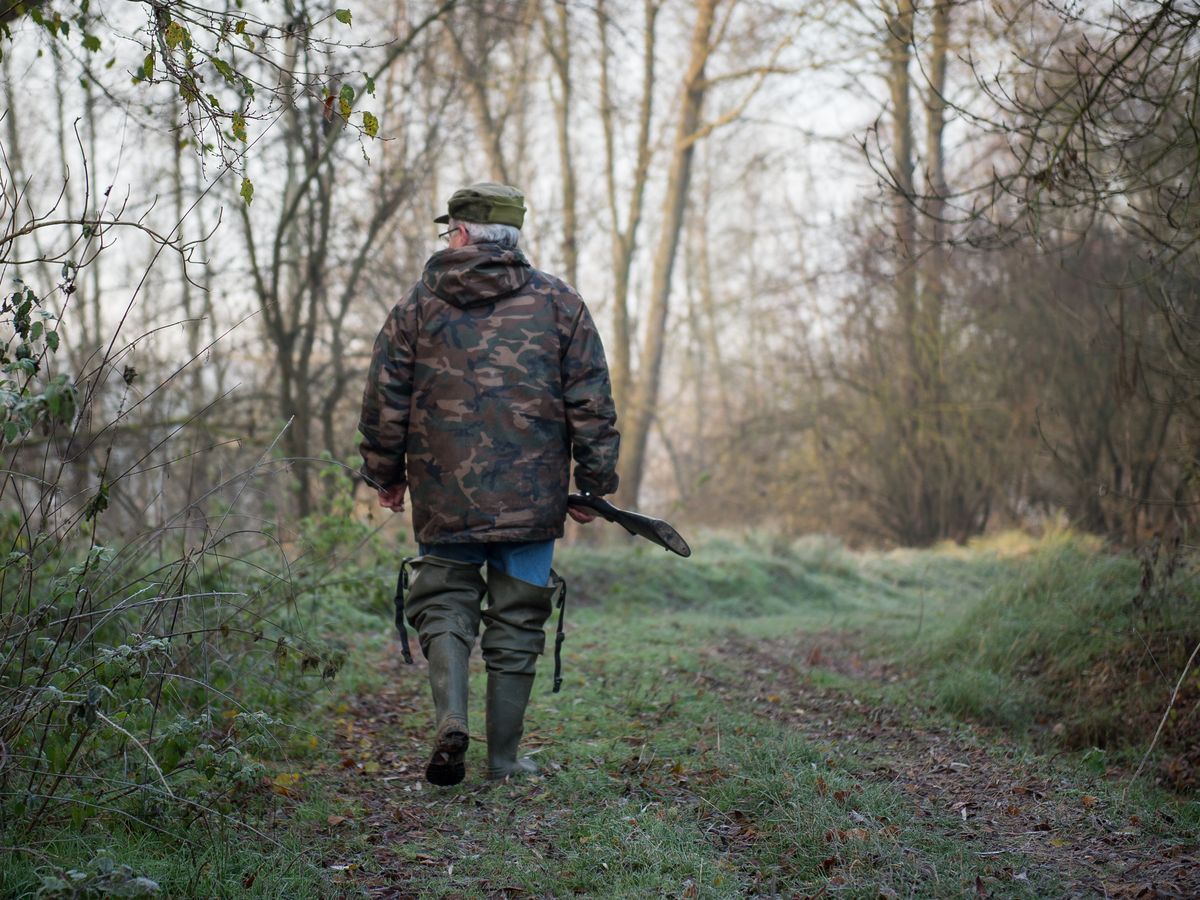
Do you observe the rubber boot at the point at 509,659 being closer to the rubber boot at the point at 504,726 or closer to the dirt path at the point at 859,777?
the rubber boot at the point at 504,726

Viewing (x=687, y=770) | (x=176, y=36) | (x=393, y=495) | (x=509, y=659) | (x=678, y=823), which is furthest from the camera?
(x=393, y=495)

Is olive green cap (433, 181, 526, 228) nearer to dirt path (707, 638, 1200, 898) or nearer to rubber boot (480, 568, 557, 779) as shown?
rubber boot (480, 568, 557, 779)

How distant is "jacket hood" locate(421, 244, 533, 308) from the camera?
402cm

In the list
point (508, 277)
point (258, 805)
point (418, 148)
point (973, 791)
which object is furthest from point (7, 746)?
point (418, 148)

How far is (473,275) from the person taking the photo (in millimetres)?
4023

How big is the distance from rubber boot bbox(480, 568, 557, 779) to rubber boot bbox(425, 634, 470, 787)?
131 millimetres

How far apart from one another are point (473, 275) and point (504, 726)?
172cm

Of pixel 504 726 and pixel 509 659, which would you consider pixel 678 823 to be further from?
pixel 509 659

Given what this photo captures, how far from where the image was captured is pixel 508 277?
406 cm

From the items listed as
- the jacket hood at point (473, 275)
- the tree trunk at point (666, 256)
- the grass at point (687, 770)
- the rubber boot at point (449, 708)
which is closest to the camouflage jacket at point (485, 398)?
the jacket hood at point (473, 275)

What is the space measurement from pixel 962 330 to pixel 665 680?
9.49 m

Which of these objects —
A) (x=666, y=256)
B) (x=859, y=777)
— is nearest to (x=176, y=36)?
(x=859, y=777)

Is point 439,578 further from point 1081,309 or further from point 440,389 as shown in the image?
point 1081,309

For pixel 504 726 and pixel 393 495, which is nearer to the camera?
pixel 504 726
